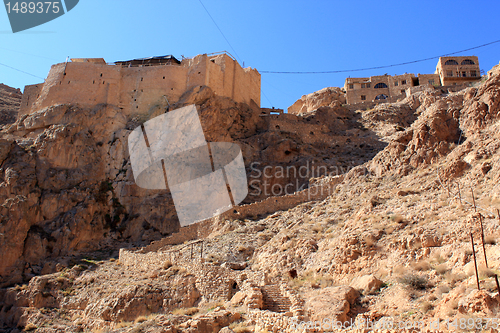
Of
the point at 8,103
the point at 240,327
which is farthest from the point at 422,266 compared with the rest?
the point at 8,103

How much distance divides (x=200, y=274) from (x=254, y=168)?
12.9 meters

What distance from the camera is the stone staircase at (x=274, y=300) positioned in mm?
11047

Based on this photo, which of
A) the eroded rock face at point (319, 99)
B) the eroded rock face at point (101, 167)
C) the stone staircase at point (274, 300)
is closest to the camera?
the stone staircase at point (274, 300)

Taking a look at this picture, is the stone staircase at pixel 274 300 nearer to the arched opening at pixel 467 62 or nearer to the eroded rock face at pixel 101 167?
the eroded rock face at pixel 101 167

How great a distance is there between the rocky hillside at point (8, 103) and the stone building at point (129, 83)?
4.20 m

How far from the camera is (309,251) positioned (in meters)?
13.4

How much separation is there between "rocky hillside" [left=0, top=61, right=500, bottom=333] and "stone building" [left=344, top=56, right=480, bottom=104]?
39.1 ft

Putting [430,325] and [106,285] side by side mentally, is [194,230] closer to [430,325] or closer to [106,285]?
[106,285]

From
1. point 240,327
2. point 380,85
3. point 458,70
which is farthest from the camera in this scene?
point 380,85

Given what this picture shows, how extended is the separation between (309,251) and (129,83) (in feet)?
78.4

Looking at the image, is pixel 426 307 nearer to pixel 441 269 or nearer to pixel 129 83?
pixel 441 269

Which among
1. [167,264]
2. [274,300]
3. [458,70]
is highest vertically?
[458,70]

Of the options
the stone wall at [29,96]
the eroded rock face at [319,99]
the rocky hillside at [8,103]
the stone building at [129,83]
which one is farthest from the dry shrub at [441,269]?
the rocky hillside at [8,103]

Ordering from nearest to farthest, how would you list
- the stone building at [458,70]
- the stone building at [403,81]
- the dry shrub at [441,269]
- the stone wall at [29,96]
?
the dry shrub at [441,269]
the stone wall at [29,96]
the stone building at [403,81]
the stone building at [458,70]
